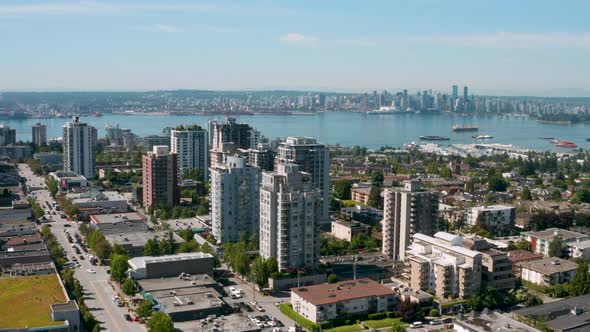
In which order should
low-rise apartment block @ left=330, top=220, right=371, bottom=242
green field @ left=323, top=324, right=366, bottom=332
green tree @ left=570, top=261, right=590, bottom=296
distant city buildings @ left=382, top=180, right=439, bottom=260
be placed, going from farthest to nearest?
low-rise apartment block @ left=330, top=220, right=371, bottom=242 < distant city buildings @ left=382, top=180, right=439, bottom=260 < green tree @ left=570, top=261, right=590, bottom=296 < green field @ left=323, top=324, right=366, bottom=332

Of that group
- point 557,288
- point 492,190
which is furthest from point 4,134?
point 557,288

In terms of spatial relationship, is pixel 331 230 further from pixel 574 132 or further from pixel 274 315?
pixel 574 132

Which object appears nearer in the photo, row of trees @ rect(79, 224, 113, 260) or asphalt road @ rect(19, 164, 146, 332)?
asphalt road @ rect(19, 164, 146, 332)

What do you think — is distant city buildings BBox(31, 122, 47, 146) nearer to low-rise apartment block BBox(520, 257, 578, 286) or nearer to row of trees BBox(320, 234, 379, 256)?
row of trees BBox(320, 234, 379, 256)

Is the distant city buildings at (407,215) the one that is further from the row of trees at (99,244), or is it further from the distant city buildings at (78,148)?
the distant city buildings at (78,148)

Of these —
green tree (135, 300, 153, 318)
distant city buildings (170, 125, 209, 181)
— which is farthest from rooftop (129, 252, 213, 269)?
distant city buildings (170, 125, 209, 181)

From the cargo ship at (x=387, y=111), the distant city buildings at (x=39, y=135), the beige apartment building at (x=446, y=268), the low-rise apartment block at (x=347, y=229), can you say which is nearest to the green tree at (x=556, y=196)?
the low-rise apartment block at (x=347, y=229)

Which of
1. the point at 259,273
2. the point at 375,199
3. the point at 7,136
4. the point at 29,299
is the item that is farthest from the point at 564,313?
the point at 7,136
